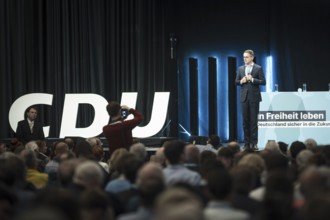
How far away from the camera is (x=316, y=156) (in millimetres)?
6422

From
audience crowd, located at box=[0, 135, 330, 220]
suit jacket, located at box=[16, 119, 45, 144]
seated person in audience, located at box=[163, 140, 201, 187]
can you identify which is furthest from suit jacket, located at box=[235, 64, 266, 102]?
seated person in audience, located at box=[163, 140, 201, 187]

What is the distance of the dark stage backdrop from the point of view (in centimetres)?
1451

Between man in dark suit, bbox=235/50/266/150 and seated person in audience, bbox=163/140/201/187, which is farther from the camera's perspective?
man in dark suit, bbox=235/50/266/150

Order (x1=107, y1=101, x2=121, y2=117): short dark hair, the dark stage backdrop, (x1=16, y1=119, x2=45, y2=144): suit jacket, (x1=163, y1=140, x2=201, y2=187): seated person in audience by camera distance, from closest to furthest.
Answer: (x1=163, y1=140, x2=201, y2=187): seated person in audience, (x1=107, y1=101, x2=121, y2=117): short dark hair, (x1=16, y1=119, x2=45, y2=144): suit jacket, the dark stage backdrop

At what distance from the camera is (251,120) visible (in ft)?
37.2

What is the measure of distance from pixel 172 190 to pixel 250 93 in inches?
296

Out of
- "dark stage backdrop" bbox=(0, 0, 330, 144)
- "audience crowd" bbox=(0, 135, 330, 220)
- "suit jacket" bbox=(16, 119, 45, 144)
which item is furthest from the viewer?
"dark stage backdrop" bbox=(0, 0, 330, 144)

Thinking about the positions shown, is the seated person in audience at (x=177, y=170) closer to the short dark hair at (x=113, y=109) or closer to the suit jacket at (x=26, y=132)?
the short dark hair at (x=113, y=109)

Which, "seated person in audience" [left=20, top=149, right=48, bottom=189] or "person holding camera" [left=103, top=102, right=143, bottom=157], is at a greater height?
"person holding camera" [left=103, top=102, right=143, bottom=157]

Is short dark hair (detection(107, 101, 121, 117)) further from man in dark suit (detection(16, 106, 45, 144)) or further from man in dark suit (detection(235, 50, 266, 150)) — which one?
man in dark suit (detection(16, 106, 45, 144))

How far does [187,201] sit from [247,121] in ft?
26.0

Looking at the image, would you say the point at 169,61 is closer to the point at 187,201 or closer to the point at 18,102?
the point at 18,102

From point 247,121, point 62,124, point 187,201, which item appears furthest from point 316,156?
point 62,124

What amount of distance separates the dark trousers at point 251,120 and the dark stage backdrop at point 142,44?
3315 millimetres
